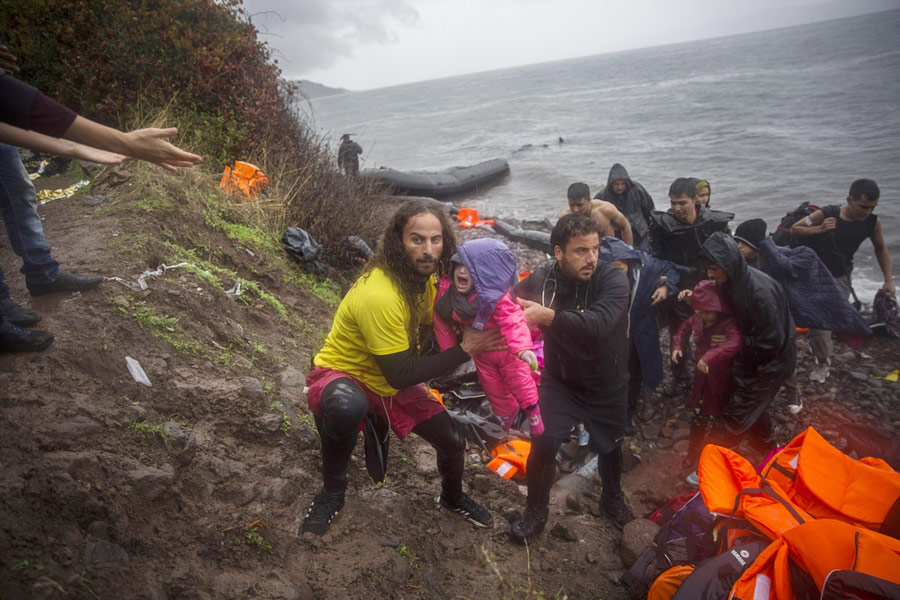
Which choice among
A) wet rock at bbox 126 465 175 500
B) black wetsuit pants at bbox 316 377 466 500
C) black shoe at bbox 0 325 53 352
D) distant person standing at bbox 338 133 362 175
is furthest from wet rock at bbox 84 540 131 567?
distant person standing at bbox 338 133 362 175

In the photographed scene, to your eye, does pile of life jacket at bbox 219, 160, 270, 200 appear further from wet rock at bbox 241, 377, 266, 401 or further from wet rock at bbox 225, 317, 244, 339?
wet rock at bbox 241, 377, 266, 401

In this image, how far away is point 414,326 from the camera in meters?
2.45

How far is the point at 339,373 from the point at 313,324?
8.64 feet

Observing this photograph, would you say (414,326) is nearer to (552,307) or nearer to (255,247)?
(552,307)

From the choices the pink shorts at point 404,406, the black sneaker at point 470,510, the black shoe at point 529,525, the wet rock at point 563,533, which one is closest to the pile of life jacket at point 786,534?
the wet rock at point 563,533

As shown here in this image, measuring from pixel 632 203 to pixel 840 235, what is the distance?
6.77ft

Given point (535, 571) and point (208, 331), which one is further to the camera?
point (208, 331)

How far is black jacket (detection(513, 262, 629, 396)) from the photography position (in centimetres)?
263

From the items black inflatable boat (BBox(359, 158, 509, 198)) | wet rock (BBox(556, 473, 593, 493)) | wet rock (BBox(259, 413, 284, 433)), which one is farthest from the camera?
black inflatable boat (BBox(359, 158, 509, 198))

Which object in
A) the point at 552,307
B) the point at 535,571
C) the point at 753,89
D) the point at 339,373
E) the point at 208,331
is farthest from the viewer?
the point at 753,89

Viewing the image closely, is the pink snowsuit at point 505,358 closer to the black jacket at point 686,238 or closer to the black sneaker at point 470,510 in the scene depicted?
the black sneaker at point 470,510

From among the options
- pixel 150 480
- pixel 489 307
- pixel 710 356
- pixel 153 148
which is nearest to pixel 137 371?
pixel 150 480

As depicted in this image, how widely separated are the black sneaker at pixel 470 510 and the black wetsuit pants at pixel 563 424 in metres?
0.28

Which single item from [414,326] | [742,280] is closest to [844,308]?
[742,280]
